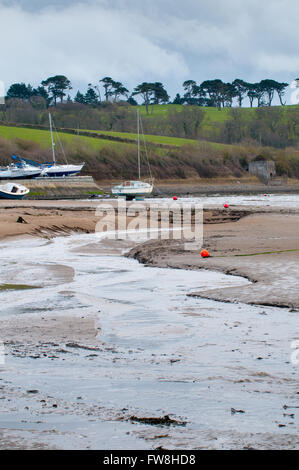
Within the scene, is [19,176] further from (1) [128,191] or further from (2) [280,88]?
(2) [280,88]

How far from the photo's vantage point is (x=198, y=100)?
16638 cm

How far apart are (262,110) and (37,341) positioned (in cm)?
12576

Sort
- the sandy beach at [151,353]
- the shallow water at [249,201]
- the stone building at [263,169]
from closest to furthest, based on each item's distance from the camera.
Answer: the sandy beach at [151,353] < the shallow water at [249,201] < the stone building at [263,169]

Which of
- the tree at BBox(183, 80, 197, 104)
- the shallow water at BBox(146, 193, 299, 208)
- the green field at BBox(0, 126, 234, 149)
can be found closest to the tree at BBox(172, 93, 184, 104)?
the tree at BBox(183, 80, 197, 104)

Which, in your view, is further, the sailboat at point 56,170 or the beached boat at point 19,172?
the sailboat at point 56,170

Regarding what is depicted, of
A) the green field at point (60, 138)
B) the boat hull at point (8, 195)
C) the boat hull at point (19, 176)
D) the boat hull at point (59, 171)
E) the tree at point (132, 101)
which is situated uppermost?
the tree at point (132, 101)

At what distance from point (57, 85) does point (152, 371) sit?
137811 millimetres

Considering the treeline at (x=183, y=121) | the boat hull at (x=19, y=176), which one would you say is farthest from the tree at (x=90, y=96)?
the boat hull at (x=19, y=176)

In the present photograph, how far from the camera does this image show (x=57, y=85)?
13775 centimetres

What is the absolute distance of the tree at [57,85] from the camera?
137m

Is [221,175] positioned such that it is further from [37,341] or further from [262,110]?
[37,341]

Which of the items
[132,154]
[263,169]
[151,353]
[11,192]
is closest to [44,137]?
[132,154]

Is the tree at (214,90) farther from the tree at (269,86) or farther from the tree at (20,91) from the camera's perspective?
the tree at (20,91)

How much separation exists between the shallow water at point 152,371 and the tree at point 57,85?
434 ft
